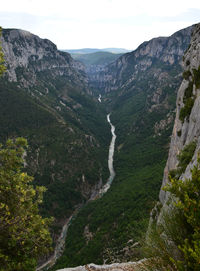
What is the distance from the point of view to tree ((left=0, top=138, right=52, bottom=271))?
8.43m

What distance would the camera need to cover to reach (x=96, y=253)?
53281mm

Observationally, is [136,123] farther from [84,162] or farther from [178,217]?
[178,217]

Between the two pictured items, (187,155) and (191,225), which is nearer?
(191,225)

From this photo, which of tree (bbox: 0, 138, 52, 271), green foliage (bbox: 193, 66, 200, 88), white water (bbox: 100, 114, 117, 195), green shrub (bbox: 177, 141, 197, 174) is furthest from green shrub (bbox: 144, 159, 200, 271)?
white water (bbox: 100, 114, 117, 195)

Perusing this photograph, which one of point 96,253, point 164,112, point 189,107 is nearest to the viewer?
point 189,107

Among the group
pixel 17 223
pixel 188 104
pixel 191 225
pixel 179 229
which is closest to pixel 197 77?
pixel 188 104

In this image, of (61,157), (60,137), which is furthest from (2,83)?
(61,157)

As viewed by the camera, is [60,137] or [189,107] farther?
[60,137]

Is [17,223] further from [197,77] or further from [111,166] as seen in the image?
[111,166]

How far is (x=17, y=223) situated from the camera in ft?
29.6

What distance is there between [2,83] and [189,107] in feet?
462

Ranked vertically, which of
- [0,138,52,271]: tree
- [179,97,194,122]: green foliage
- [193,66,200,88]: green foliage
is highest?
[193,66,200,88]: green foliage

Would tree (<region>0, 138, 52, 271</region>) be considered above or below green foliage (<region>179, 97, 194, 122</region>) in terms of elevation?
below

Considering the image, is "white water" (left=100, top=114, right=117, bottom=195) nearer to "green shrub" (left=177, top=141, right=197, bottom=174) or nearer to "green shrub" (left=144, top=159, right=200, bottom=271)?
"green shrub" (left=177, top=141, right=197, bottom=174)
